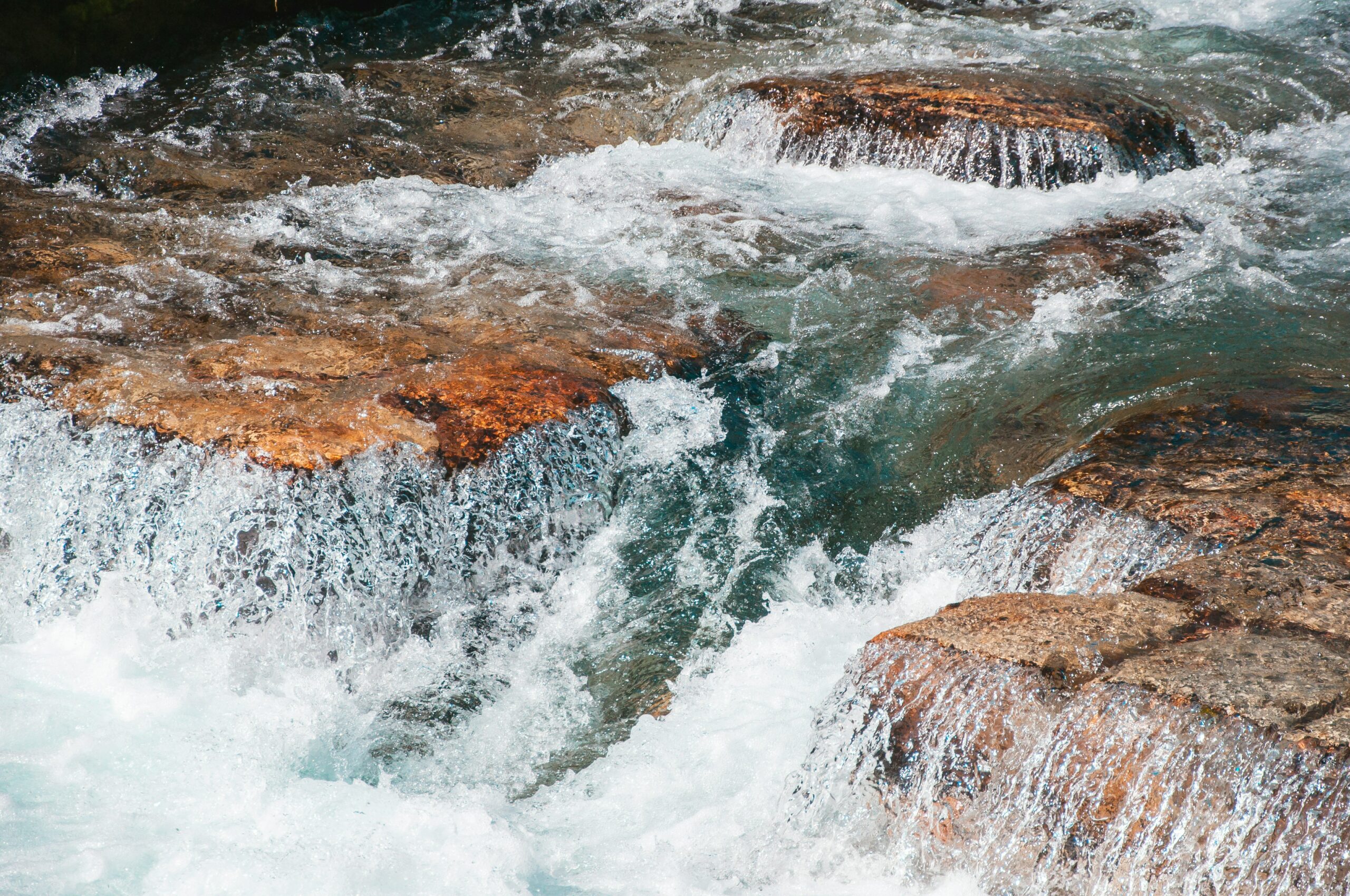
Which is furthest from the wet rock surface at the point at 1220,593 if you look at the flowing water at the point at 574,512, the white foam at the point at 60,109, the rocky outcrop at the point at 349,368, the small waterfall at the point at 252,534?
the white foam at the point at 60,109

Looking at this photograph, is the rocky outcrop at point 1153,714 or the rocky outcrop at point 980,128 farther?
the rocky outcrop at point 980,128

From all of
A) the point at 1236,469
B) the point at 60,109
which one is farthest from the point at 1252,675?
the point at 60,109

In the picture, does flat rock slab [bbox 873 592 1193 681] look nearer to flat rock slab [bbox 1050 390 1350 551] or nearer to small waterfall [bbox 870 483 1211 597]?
small waterfall [bbox 870 483 1211 597]

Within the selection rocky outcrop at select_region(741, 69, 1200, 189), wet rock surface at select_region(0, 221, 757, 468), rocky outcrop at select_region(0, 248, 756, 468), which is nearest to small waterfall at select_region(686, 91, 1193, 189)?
rocky outcrop at select_region(741, 69, 1200, 189)

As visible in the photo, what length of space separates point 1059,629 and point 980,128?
495 cm

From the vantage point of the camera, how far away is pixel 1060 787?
2600mm

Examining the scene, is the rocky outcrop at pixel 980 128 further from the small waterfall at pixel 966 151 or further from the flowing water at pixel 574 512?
the flowing water at pixel 574 512

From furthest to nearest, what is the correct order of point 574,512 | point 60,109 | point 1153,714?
point 60,109 < point 574,512 < point 1153,714

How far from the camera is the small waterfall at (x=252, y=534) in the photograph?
3.67 metres

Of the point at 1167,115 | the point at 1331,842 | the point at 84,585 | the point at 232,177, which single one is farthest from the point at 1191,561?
the point at 232,177

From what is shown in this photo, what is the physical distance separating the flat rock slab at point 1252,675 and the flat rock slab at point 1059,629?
0.24 ft

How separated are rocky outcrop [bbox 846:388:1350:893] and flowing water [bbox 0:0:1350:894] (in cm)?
4

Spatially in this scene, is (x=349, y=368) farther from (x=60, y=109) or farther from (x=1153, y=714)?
(x=60, y=109)

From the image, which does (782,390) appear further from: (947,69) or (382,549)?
(947,69)
